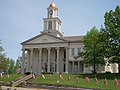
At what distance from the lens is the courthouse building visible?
201 ft

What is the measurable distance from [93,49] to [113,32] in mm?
6676

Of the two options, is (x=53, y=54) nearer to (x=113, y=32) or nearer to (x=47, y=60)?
(x=47, y=60)

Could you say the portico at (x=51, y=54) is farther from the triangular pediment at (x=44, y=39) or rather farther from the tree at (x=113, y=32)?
the tree at (x=113, y=32)

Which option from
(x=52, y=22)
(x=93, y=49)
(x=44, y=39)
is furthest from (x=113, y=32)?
(x=52, y=22)

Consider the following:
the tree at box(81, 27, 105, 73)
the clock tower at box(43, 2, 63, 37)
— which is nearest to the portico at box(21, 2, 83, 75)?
the clock tower at box(43, 2, 63, 37)

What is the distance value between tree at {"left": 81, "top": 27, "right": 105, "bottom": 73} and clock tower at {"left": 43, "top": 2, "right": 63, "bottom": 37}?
67.9 ft

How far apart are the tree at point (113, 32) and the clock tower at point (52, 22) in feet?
88.1

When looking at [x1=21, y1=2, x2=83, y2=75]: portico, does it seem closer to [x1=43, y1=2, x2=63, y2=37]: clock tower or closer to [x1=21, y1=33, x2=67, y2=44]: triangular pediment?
[x1=21, y1=33, x2=67, y2=44]: triangular pediment

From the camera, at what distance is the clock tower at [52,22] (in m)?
70.4

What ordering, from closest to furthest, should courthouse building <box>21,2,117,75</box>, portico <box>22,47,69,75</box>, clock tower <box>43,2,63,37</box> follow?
courthouse building <box>21,2,117,75</box>, portico <box>22,47,69,75</box>, clock tower <box>43,2,63,37</box>

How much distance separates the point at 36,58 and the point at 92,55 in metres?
23.3

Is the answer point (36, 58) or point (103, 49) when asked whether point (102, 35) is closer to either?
point (103, 49)

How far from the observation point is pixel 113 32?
4328 cm

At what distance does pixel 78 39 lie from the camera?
206ft
